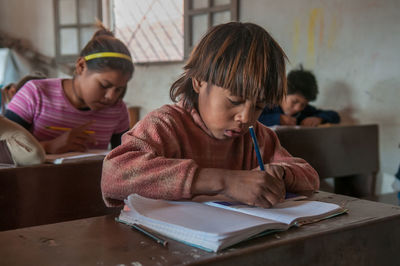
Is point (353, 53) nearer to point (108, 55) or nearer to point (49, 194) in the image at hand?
point (108, 55)

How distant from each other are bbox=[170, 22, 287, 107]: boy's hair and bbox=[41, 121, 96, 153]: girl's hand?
101cm

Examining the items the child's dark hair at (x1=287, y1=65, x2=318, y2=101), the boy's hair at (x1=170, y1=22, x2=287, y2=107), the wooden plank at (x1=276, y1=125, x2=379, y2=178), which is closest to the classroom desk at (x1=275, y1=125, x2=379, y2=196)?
the wooden plank at (x1=276, y1=125, x2=379, y2=178)

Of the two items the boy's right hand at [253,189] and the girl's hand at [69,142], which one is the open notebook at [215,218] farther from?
the girl's hand at [69,142]

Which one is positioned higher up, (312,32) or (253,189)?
(312,32)

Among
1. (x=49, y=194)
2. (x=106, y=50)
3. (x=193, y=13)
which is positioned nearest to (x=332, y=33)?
(x=193, y=13)

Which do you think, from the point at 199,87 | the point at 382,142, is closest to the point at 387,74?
the point at 382,142

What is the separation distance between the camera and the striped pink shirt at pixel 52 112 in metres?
2.09

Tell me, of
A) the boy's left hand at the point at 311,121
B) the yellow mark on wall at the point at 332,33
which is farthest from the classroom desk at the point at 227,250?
the yellow mark on wall at the point at 332,33

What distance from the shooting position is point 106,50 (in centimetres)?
204

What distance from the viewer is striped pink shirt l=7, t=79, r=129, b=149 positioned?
6.84 feet

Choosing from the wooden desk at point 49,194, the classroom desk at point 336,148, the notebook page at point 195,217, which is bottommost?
the classroom desk at point 336,148

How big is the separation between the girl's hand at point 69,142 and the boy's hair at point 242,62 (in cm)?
101

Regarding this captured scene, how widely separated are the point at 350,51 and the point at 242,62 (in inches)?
98.7

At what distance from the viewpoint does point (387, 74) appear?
3049 millimetres
